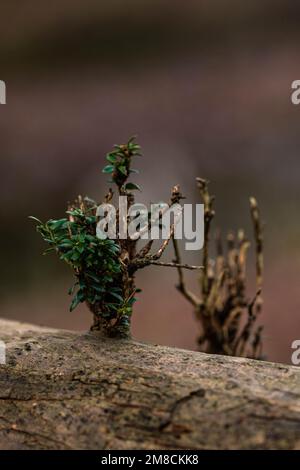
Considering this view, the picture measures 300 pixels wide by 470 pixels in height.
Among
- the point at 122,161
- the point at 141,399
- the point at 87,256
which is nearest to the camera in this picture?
the point at 141,399

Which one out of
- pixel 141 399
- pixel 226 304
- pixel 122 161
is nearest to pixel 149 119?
pixel 226 304

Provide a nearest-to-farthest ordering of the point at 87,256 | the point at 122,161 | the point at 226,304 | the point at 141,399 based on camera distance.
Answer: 1. the point at 141,399
2. the point at 87,256
3. the point at 122,161
4. the point at 226,304

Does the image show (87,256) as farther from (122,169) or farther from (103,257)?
(122,169)

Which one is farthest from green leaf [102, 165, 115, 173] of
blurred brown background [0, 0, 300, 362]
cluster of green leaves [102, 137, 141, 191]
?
blurred brown background [0, 0, 300, 362]

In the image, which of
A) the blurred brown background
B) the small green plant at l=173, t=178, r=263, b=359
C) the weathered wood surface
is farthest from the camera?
the blurred brown background

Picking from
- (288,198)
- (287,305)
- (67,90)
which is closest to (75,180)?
(67,90)

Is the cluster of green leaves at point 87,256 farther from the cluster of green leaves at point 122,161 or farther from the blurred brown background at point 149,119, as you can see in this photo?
the blurred brown background at point 149,119

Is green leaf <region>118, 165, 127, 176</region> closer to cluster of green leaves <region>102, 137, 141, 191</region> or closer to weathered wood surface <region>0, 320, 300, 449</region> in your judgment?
cluster of green leaves <region>102, 137, 141, 191</region>

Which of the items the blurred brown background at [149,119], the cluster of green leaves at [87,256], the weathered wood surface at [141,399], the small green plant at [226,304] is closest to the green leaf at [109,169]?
the cluster of green leaves at [87,256]
